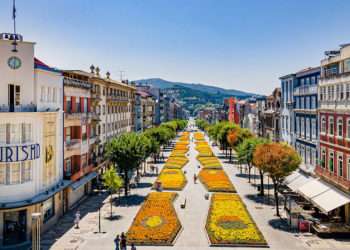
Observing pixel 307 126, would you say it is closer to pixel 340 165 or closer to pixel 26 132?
pixel 340 165

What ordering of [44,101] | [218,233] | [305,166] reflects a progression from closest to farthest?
1. [218,233]
2. [44,101]
3. [305,166]

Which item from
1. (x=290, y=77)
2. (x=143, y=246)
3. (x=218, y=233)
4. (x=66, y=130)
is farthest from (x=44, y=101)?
(x=290, y=77)

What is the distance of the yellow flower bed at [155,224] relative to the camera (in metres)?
32.5

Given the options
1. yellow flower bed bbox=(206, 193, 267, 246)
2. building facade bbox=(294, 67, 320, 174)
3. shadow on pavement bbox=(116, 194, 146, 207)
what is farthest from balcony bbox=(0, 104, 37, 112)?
building facade bbox=(294, 67, 320, 174)

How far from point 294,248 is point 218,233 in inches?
276

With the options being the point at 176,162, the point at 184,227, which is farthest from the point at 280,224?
the point at 176,162

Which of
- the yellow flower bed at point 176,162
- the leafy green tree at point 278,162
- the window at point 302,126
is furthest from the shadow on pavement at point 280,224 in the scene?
the yellow flower bed at point 176,162

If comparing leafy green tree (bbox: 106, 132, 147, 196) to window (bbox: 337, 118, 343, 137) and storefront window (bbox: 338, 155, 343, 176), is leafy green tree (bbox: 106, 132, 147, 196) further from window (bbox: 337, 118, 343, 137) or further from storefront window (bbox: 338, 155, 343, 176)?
window (bbox: 337, 118, 343, 137)

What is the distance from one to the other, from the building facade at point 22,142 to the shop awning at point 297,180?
3029 cm

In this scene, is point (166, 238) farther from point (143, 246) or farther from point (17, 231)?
point (17, 231)

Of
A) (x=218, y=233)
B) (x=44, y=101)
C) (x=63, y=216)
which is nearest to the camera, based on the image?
(x=218, y=233)

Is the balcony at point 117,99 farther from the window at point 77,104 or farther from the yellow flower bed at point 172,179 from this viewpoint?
the window at point 77,104

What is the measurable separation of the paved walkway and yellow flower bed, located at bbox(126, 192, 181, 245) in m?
0.86

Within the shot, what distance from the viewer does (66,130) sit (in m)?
43.8
